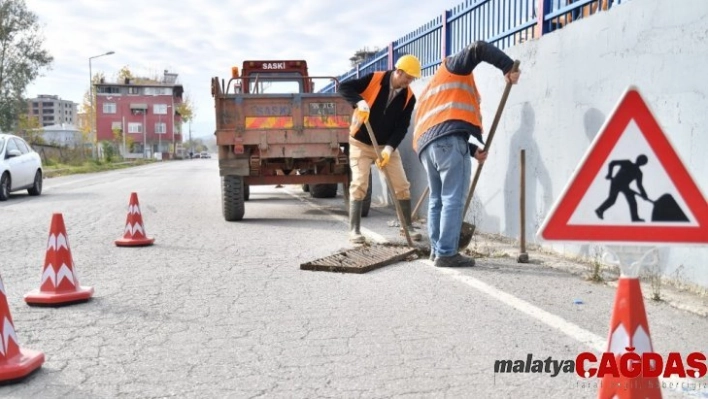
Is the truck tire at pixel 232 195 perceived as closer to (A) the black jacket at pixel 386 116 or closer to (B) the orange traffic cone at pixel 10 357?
(A) the black jacket at pixel 386 116

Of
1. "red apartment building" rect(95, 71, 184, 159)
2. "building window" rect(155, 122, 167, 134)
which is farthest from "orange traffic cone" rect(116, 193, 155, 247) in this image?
"building window" rect(155, 122, 167, 134)

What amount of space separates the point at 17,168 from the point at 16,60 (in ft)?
128

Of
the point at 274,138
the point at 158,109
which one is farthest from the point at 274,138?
the point at 158,109

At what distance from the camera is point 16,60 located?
47.7m

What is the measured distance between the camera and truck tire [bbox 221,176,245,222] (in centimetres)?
912

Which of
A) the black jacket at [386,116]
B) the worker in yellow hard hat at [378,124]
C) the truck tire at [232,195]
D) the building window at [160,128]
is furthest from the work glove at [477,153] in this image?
the building window at [160,128]

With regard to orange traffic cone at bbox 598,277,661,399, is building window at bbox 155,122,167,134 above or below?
above

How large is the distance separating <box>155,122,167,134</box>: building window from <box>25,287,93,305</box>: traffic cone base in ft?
325

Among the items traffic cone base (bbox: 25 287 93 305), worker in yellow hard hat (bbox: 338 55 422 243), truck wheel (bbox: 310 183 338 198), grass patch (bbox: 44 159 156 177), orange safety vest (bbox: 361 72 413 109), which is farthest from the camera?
grass patch (bbox: 44 159 156 177)

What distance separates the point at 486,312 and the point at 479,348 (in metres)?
0.71

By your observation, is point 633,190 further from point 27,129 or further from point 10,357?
point 27,129

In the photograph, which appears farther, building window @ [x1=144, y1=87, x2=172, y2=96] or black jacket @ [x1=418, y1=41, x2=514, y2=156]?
building window @ [x1=144, y1=87, x2=172, y2=96]

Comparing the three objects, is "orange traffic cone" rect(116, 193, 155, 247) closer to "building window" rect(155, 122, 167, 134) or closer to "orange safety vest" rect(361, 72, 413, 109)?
"orange safety vest" rect(361, 72, 413, 109)

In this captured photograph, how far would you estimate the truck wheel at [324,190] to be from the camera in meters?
13.1
